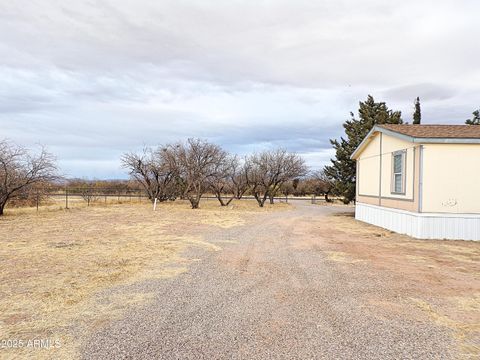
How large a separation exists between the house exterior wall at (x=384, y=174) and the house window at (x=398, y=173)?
17cm

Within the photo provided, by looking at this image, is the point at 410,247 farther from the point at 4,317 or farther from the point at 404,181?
the point at 4,317

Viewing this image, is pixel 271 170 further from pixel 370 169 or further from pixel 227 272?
pixel 227 272

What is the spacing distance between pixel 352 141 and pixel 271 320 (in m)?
18.9

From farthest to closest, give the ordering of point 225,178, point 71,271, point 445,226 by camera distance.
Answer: point 225,178 → point 445,226 → point 71,271

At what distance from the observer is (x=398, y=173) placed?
13102mm

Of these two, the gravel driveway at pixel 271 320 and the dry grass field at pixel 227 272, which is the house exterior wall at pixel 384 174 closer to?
the dry grass field at pixel 227 272

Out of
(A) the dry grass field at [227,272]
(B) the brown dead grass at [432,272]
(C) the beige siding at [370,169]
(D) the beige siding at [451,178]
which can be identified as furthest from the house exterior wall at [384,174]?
(A) the dry grass field at [227,272]

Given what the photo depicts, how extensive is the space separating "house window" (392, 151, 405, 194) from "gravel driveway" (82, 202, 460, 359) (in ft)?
23.7

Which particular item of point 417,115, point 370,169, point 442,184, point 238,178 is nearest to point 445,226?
point 442,184

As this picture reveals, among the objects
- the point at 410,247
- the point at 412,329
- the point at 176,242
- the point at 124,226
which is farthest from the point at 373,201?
the point at 412,329

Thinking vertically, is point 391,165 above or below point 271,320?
above

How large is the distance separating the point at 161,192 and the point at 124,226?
16865 mm

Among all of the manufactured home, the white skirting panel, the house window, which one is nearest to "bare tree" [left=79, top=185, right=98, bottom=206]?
the house window

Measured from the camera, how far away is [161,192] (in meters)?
29.7
